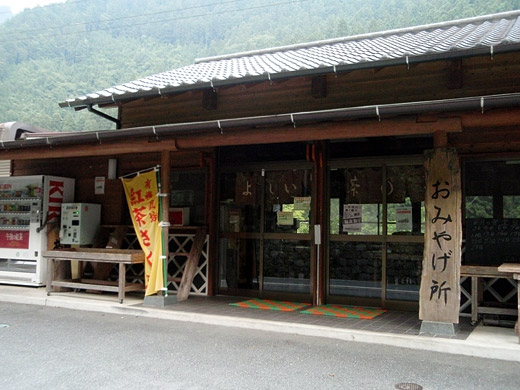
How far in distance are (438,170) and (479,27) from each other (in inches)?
185

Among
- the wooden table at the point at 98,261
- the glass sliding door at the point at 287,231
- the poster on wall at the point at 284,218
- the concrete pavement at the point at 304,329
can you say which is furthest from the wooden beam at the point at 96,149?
the concrete pavement at the point at 304,329

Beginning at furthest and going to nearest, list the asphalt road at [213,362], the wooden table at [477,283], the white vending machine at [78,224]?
1. the white vending machine at [78,224]
2. the wooden table at [477,283]
3. the asphalt road at [213,362]

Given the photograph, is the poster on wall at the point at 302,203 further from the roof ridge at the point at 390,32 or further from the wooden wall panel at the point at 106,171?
the roof ridge at the point at 390,32

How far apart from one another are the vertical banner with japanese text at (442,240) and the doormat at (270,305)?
106 inches

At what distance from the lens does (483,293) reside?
305 inches

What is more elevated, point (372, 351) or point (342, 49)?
point (342, 49)

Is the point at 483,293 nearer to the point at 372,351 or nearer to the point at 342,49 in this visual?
the point at 372,351

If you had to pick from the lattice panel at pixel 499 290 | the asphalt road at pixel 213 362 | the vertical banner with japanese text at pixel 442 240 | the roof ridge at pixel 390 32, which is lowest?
the asphalt road at pixel 213 362

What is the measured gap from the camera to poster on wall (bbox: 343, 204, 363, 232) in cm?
895

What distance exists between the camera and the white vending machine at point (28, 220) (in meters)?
11.0

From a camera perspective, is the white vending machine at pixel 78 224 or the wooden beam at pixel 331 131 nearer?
the wooden beam at pixel 331 131

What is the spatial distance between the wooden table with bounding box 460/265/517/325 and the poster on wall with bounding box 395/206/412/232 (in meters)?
1.52

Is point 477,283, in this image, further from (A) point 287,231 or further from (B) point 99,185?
(B) point 99,185

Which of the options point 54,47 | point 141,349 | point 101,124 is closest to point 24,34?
point 54,47
